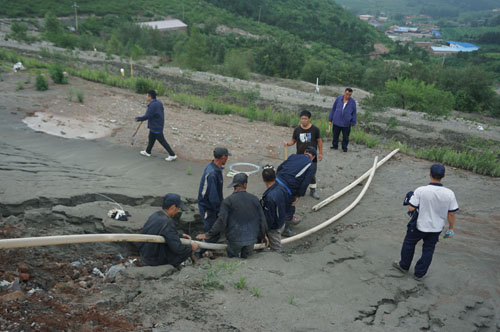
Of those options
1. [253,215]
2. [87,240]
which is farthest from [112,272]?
[253,215]

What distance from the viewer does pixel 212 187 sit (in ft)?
18.0

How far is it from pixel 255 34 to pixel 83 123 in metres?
76.7

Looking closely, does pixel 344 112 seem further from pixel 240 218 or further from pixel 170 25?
pixel 170 25

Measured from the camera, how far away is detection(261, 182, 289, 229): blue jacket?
5.50 meters

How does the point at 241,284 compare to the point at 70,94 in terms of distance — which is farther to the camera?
the point at 70,94

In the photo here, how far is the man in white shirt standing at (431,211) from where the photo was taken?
15.4 feet

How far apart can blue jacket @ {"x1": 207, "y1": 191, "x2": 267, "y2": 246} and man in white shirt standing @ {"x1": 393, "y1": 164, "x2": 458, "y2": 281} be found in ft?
6.59

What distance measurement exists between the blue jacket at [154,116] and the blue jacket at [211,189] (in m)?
3.50

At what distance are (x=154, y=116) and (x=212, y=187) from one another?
373 centimetres

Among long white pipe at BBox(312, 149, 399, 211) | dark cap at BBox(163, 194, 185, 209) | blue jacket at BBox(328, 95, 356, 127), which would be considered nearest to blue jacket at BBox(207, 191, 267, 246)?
dark cap at BBox(163, 194, 185, 209)

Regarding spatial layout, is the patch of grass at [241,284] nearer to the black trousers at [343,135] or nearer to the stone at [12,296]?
the stone at [12,296]

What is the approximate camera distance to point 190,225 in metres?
6.66

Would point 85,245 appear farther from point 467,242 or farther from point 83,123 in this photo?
point 83,123

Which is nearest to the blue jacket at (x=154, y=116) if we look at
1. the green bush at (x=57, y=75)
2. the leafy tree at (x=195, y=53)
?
the green bush at (x=57, y=75)
